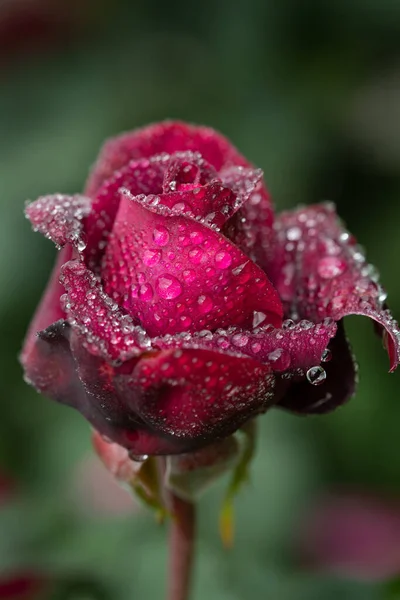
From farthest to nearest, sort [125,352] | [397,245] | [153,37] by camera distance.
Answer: [153,37], [397,245], [125,352]

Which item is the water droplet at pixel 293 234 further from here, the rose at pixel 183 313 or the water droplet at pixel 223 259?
the water droplet at pixel 223 259

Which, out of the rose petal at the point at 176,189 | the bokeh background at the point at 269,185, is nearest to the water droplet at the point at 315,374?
the rose petal at the point at 176,189

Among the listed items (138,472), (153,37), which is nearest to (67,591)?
(138,472)

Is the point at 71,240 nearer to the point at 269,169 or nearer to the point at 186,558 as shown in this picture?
the point at 186,558

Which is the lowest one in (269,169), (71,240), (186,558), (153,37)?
(186,558)

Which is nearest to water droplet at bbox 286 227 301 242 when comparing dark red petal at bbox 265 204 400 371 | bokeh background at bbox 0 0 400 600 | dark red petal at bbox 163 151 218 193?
dark red petal at bbox 265 204 400 371

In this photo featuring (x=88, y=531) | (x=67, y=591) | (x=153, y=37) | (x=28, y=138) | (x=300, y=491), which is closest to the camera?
(x=67, y=591)

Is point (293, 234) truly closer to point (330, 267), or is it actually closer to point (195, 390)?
point (330, 267)

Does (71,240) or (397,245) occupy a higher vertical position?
(71,240)
